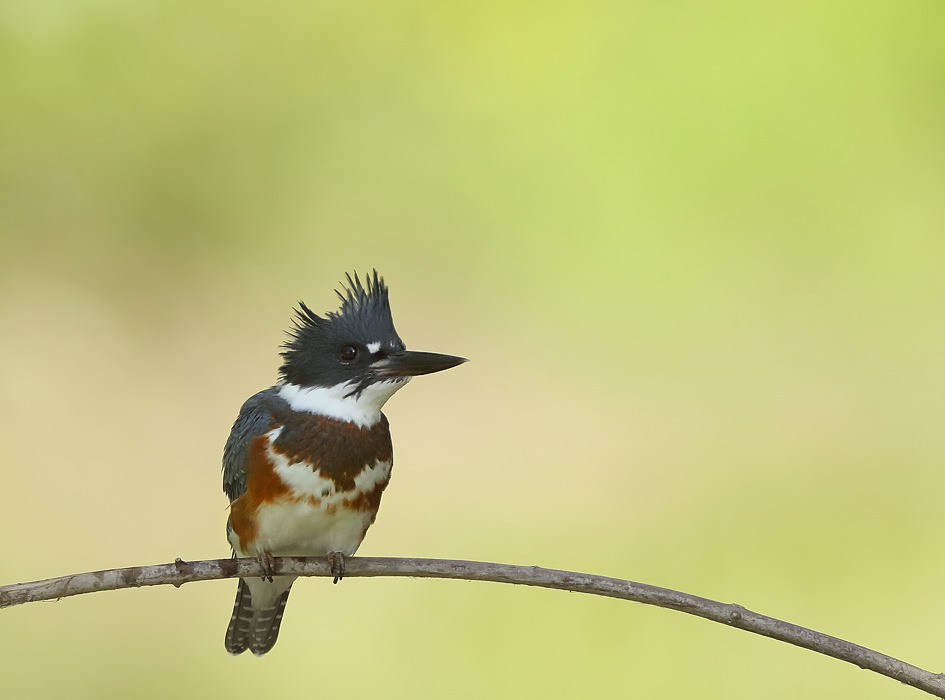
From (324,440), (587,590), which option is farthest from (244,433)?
(587,590)

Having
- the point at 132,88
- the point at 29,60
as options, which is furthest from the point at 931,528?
the point at 29,60

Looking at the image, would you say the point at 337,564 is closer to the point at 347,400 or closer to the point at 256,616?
the point at 347,400

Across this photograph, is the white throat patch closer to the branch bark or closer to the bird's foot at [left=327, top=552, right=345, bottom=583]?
the bird's foot at [left=327, top=552, right=345, bottom=583]

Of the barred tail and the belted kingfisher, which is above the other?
the belted kingfisher

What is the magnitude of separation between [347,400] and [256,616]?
65 centimetres

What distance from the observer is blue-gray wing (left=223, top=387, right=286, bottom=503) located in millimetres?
1982

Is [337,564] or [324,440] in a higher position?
[324,440]

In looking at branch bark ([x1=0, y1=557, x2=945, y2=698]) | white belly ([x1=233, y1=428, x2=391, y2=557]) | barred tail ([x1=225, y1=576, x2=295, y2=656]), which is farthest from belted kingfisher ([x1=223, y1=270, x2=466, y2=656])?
branch bark ([x1=0, y1=557, x2=945, y2=698])

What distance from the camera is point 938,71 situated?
172 inches

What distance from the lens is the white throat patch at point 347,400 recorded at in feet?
6.26

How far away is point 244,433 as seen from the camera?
6.60 feet

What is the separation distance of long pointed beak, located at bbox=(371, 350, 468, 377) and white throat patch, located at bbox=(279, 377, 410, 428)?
0.08ft

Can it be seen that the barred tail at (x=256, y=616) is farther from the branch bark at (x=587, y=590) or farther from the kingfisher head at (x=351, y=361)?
the branch bark at (x=587, y=590)

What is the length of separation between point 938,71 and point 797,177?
0.74m
